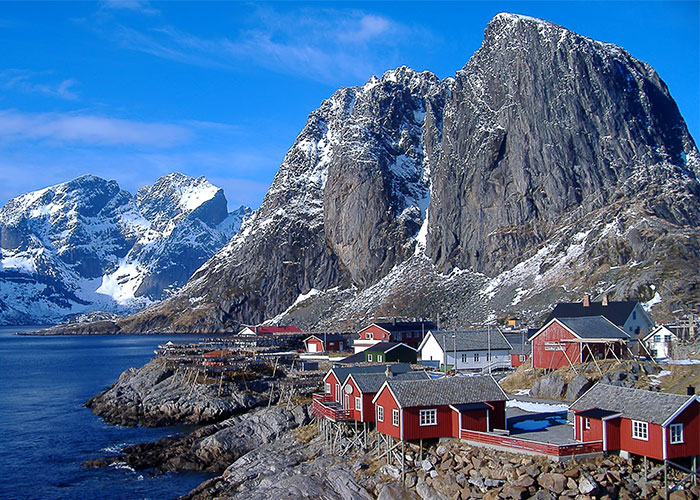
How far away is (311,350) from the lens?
114375 millimetres

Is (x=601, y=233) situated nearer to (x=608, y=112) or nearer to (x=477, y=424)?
(x=608, y=112)

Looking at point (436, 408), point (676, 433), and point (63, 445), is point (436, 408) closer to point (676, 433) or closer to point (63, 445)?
point (676, 433)

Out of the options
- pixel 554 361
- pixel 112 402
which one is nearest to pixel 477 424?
pixel 554 361

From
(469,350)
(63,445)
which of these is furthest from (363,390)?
(469,350)

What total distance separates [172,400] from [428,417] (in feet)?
130

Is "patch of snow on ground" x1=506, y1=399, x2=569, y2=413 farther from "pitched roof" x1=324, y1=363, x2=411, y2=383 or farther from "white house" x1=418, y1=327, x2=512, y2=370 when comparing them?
"white house" x1=418, y1=327, x2=512, y2=370

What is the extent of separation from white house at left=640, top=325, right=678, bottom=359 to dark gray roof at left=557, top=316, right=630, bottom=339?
16.7 ft

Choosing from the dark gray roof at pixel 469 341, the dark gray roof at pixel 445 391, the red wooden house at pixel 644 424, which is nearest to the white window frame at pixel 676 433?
the red wooden house at pixel 644 424

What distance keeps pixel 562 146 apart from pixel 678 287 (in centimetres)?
7675

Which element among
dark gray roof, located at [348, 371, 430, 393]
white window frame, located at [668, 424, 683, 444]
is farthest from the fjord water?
white window frame, located at [668, 424, 683, 444]

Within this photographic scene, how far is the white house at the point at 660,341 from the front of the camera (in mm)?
63287

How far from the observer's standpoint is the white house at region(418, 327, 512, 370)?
7538 centimetres

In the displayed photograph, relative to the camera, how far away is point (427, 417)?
1526 inches

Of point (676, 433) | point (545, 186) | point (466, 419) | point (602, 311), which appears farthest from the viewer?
point (545, 186)
